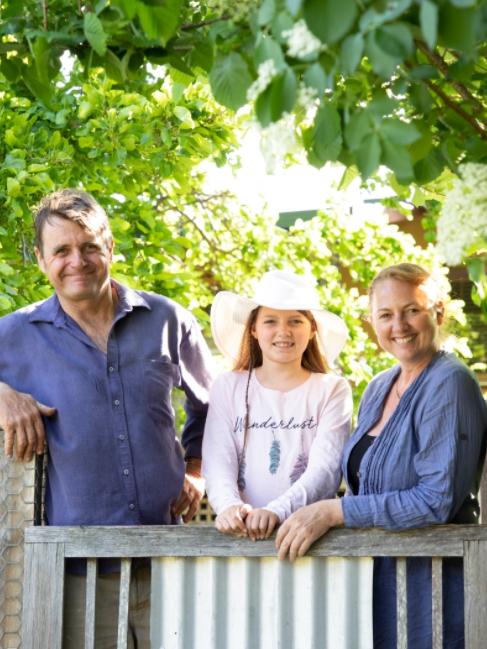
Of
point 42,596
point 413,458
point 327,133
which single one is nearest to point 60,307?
point 42,596

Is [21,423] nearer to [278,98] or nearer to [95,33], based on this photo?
[95,33]

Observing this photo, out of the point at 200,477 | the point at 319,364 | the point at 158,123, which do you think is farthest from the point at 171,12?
the point at 158,123

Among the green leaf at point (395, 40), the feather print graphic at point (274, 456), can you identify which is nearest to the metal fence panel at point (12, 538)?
the feather print graphic at point (274, 456)

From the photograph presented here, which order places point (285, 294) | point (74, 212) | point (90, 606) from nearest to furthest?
point (90, 606)
point (74, 212)
point (285, 294)

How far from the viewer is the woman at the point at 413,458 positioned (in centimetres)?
308

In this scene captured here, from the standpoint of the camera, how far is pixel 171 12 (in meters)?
2.37

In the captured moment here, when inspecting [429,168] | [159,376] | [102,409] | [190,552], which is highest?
[429,168]

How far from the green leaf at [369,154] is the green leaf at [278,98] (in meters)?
0.14

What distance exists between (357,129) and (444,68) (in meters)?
0.43

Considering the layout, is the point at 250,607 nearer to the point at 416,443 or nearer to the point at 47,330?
the point at 416,443

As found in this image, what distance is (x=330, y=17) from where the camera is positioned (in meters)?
1.85

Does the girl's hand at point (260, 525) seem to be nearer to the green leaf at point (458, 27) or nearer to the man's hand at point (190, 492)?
the man's hand at point (190, 492)

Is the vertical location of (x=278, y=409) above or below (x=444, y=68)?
below

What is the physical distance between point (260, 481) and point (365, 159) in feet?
5.66
